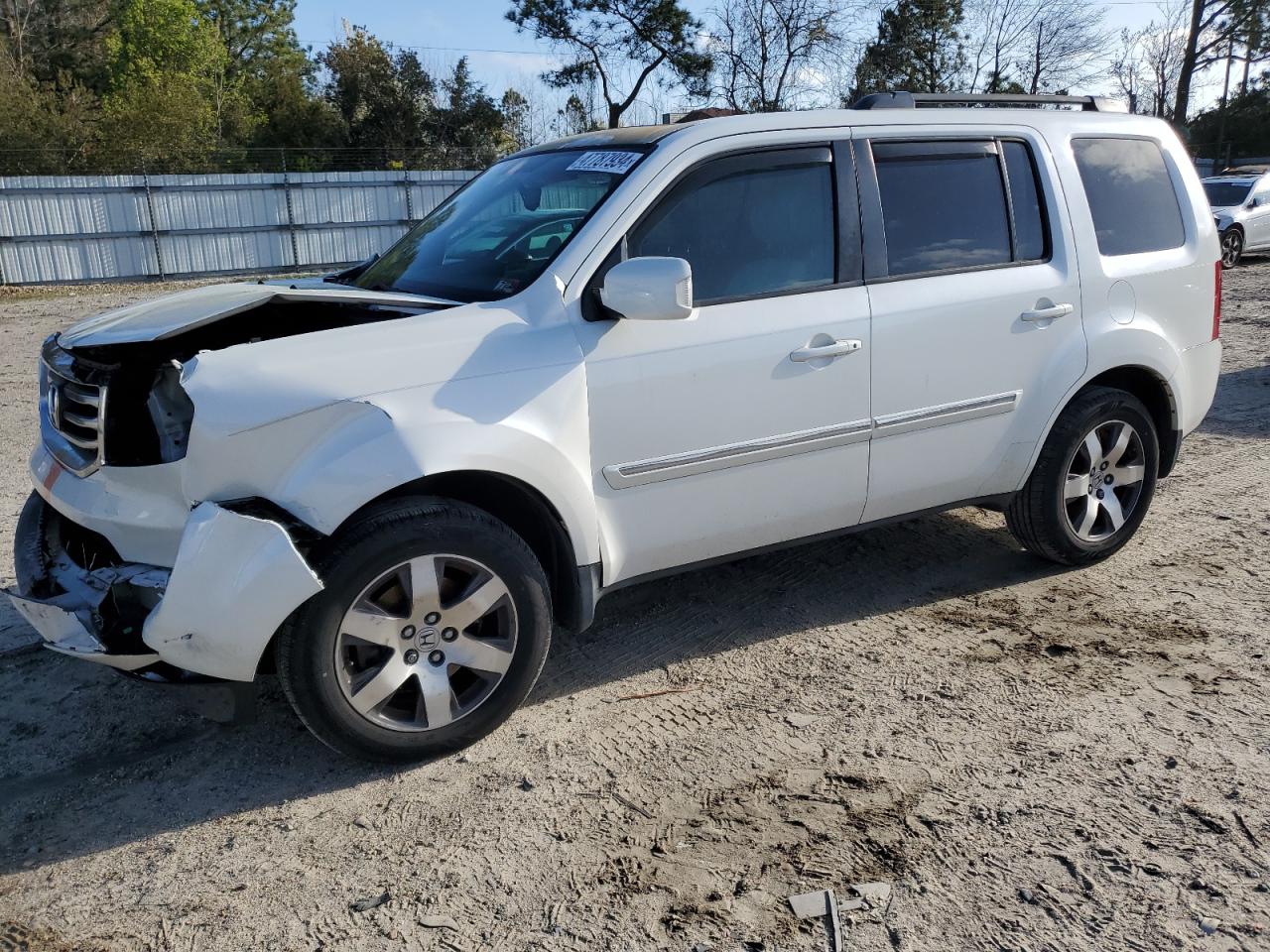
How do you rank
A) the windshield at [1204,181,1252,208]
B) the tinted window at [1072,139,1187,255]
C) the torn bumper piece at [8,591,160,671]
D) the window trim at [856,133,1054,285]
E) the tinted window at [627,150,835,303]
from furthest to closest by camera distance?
the windshield at [1204,181,1252,208] < the tinted window at [1072,139,1187,255] < the window trim at [856,133,1054,285] < the tinted window at [627,150,835,303] < the torn bumper piece at [8,591,160,671]

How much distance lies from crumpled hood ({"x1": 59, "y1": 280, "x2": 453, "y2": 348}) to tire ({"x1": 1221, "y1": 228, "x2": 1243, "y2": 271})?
18156mm

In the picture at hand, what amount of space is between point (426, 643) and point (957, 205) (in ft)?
8.97

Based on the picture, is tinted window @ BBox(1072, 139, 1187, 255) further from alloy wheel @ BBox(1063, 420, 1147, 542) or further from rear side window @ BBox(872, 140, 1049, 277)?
alloy wheel @ BBox(1063, 420, 1147, 542)

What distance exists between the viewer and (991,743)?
→ 133 inches

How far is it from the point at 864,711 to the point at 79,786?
259 centimetres

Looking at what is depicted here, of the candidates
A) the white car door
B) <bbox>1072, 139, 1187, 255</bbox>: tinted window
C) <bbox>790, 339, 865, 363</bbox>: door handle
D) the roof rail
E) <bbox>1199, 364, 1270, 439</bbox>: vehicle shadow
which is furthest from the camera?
<bbox>1199, 364, 1270, 439</bbox>: vehicle shadow

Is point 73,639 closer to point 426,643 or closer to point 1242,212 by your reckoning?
point 426,643

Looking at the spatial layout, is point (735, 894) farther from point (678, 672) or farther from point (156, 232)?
point (156, 232)

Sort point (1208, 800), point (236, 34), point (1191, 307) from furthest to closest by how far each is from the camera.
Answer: point (236, 34)
point (1191, 307)
point (1208, 800)

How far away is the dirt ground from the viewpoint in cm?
264

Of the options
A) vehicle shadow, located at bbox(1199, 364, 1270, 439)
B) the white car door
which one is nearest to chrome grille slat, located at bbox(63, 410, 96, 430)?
the white car door

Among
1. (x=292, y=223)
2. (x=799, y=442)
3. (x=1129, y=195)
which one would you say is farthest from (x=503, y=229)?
(x=292, y=223)

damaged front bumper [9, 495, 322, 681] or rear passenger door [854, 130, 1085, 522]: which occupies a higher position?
rear passenger door [854, 130, 1085, 522]

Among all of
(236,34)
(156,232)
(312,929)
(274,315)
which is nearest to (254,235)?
(156,232)
